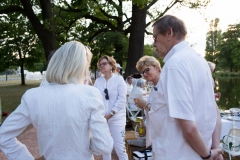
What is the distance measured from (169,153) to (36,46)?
32.2 metres

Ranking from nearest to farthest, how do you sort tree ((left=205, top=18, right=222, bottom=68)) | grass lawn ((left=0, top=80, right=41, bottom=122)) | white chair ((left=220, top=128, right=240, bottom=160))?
white chair ((left=220, top=128, right=240, bottom=160)) < grass lawn ((left=0, top=80, right=41, bottom=122)) < tree ((left=205, top=18, right=222, bottom=68))

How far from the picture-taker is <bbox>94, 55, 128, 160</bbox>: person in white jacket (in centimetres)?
420

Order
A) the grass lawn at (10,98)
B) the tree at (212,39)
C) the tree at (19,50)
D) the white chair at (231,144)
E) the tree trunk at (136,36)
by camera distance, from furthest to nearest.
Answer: the tree at (212,39), the tree at (19,50), the grass lawn at (10,98), the tree trunk at (136,36), the white chair at (231,144)

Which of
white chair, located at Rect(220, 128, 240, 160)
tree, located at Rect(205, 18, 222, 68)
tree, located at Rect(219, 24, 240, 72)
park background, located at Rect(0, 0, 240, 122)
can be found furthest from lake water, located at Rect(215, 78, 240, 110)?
tree, located at Rect(205, 18, 222, 68)

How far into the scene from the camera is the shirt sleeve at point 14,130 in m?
1.76

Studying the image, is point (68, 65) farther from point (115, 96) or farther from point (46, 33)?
point (46, 33)

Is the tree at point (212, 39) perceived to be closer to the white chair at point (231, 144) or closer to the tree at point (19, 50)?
the tree at point (19, 50)

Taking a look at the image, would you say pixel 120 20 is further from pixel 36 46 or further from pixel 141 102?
pixel 141 102

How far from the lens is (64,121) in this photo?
1708 millimetres

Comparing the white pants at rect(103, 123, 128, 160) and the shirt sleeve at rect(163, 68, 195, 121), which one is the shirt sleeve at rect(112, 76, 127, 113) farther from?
the shirt sleeve at rect(163, 68, 195, 121)

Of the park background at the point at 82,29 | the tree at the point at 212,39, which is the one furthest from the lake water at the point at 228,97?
the tree at the point at 212,39

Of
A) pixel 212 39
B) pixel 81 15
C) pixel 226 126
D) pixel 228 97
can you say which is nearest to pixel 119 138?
pixel 226 126

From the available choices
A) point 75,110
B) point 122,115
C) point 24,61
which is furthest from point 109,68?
point 24,61

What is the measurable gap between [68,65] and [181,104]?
29.7 inches
